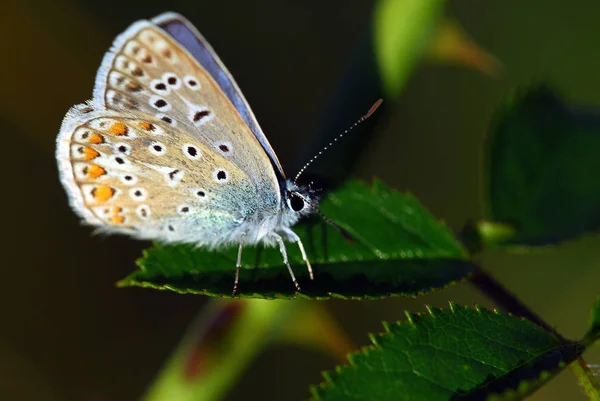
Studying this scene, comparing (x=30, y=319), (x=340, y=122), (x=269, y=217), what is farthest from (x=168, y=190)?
(x=30, y=319)

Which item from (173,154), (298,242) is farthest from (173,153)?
(298,242)

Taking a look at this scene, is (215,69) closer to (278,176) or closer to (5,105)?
(278,176)

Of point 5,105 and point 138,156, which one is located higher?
point 138,156

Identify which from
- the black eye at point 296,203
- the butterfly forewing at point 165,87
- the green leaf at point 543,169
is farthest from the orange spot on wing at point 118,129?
the green leaf at point 543,169

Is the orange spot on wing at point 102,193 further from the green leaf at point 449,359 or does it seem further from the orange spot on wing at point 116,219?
the green leaf at point 449,359

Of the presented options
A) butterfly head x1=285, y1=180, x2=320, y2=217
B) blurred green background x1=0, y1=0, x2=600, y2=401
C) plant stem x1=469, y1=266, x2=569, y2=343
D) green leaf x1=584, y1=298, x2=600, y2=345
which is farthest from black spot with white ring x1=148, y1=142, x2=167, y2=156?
green leaf x1=584, y1=298, x2=600, y2=345

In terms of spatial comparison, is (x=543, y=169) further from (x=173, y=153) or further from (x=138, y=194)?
(x=138, y=194)
